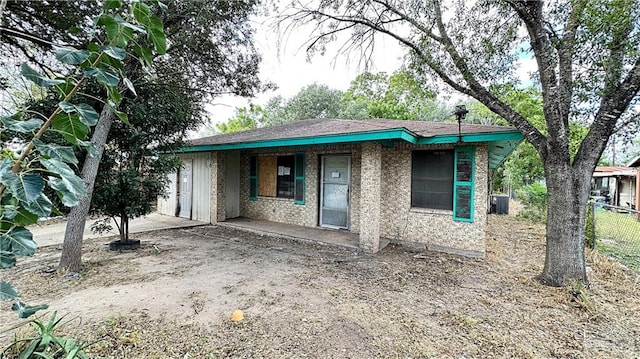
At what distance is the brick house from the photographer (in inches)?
215

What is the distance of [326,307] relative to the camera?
335cm

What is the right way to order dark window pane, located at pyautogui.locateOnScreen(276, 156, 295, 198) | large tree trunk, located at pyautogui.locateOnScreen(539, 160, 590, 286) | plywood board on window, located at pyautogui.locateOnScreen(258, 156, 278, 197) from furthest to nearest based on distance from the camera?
plywood board on window, located at pyautogui.locateOnScreen(258, 156, 278, 197), dark window pane, located at pyautogui.locateOnScreen(276, 156, 295, 198), large tree trunk, located at pyautogui.locateOnScreen(539, 160, 590, 286)

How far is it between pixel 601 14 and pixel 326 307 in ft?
16.2

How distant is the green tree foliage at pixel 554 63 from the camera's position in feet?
11.8

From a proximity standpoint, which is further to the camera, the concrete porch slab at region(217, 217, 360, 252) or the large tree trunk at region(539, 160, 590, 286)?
the concrete porch slab at region(217, 217, 360, 252)

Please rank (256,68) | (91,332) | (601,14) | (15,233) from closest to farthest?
(15,233) → (91,332) → (601,14) → (256,68)

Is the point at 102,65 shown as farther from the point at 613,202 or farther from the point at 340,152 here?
the point at 613,202

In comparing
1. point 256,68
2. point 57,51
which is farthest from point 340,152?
point 57,51

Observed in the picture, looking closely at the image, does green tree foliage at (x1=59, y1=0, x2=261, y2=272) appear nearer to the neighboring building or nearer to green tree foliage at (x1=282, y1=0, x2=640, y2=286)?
green tree foliage at (x1=282, y1=0, x2=640, y2=286)

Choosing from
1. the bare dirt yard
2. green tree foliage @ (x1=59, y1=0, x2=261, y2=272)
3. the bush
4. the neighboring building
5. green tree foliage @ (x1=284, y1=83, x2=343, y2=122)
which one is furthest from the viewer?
green tree foliage @ (x1=284, y1=83, x2=343, y2=122)

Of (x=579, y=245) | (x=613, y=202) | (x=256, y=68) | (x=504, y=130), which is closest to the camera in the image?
(x=579, y=245)

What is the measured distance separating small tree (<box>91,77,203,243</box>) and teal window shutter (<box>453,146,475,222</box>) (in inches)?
219

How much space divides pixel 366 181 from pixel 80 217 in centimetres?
493

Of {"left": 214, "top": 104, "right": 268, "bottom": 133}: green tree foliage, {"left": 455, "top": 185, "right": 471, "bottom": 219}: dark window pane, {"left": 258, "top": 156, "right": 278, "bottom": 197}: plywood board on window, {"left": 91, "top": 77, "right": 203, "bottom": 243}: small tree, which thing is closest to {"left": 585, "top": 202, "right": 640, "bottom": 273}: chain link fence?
{"left": 455, "top": 185, "right": 471, "bottom": 219}: dark window pane
